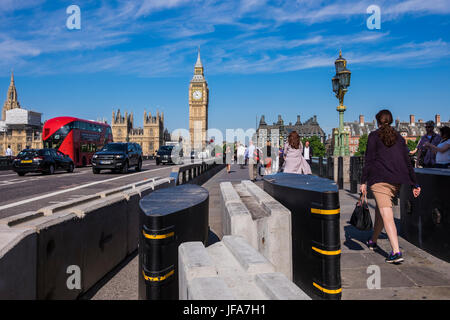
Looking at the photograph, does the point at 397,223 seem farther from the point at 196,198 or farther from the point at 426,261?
the point at 196,198

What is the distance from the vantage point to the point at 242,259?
7.64ft

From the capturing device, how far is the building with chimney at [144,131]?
153750mm

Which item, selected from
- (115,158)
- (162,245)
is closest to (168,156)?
(115,158)

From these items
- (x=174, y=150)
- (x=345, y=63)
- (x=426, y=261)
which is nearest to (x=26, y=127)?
(x=174, y=150)

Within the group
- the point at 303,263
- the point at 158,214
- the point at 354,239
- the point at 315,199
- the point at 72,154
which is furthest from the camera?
the point at 72,154

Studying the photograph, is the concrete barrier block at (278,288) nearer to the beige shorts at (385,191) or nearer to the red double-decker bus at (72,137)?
the beige shorts at (385,191)

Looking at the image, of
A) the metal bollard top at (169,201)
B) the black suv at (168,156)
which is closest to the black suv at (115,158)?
the black suv at (168,156)

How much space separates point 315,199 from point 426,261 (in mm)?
2387

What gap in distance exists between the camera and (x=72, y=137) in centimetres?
2755

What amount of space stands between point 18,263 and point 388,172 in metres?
3.99

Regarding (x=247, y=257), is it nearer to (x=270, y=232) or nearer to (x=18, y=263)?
(x=270, y=232)

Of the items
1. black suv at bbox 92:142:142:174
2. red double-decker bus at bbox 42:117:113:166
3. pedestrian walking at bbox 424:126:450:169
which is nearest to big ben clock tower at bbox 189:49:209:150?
red double-decker bus at bbox 42:117:113:166

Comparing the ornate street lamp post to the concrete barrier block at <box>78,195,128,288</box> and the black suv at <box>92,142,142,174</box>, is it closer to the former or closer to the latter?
the black suv at <box>92,142,142,174</box>

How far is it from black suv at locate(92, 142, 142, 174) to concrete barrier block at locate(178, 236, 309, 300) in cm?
1891
